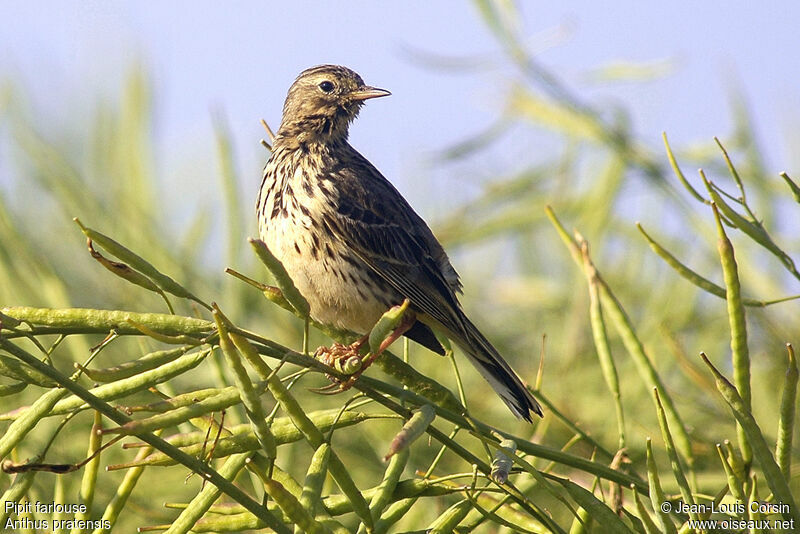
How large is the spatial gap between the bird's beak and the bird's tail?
1515 millimetres

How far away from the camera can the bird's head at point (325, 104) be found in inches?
223

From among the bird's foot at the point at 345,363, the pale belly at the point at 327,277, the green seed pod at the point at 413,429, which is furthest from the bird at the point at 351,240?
the green seed pod at the point at 413,429

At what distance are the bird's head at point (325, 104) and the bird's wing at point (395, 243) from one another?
278 millimetres

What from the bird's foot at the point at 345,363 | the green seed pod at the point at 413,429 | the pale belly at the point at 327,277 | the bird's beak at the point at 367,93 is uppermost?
the bird's beak at the point at 367,93

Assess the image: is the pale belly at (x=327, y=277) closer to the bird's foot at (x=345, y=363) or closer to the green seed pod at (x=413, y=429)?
the bird's foot at (x=345, y=363)

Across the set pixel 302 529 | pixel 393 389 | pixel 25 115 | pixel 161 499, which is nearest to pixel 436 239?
pixel 161 499

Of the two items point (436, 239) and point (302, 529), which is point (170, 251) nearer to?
point (436, 239)

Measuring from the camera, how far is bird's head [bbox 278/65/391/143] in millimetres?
5672

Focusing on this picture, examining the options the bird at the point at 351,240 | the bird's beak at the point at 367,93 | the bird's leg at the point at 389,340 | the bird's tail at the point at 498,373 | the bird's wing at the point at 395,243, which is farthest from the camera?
the bird's beak at the point at 367,93

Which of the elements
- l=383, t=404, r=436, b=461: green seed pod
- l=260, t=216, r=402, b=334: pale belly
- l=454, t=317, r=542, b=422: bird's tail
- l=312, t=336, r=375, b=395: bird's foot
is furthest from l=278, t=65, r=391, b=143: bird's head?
l=383, t=404, r=436, b=461: green seed pod

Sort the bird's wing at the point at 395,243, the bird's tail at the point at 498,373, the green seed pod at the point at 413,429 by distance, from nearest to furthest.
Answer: the green seed pod at the point at 413,429 → the bird's tail at the point at 498,373 → the bird's wing at the point at 395,243

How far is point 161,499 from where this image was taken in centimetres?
491

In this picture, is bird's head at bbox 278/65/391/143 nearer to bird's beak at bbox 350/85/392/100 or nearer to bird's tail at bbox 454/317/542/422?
bird's beak at bbox 350/85/392/100

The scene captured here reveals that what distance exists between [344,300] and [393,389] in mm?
2146
